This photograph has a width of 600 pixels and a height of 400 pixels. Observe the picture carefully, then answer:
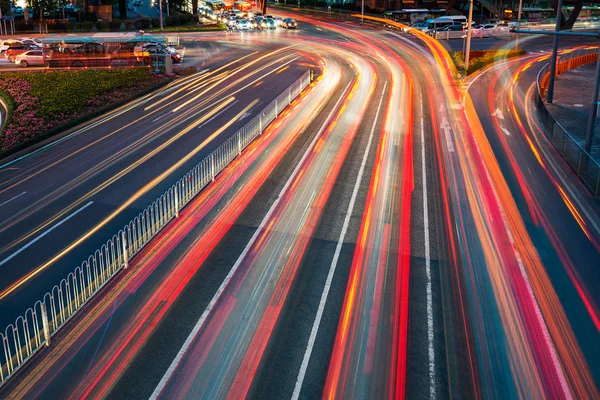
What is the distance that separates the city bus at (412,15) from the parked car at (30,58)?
48265 mm

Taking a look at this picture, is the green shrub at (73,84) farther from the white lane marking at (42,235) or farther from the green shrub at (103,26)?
the green shrub at (103,26)

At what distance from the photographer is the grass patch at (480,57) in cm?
4838

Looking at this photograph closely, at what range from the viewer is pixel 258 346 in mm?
12562

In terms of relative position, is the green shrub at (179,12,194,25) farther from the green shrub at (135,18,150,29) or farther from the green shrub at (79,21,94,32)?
the green shrub at (79,21,94,32)

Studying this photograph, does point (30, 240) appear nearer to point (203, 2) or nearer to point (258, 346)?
point (258, 346)

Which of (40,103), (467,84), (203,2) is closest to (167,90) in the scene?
(40,103)

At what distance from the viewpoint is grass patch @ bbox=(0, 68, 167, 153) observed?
98.8 feet

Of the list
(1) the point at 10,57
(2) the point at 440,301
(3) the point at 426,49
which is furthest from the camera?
(3) the point at 426,49

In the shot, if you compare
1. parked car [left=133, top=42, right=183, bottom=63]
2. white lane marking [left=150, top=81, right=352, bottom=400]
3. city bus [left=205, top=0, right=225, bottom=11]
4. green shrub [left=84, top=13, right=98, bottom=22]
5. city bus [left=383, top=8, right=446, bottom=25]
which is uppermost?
city bus [left=205, top=0, right=225, bottom=11]

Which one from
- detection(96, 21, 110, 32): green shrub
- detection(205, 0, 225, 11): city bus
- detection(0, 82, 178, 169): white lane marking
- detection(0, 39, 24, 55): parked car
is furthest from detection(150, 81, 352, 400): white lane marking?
detection(205, 0, 225, 11): city bus

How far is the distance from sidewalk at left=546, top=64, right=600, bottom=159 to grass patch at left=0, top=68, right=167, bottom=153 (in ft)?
83.8

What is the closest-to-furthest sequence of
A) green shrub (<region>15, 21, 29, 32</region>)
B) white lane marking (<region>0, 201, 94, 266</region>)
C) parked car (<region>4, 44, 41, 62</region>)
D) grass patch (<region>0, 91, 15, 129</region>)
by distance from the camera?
white lane marking (<region>0, 201, 94, 266</region>)
grass patch (<region>0, 91, 15, 129</region>)
parked car (<region>4, 44, 41, 62</region>)
green shrub (<region>15, 21, 29, 32</region>)

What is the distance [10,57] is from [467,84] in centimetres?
3717

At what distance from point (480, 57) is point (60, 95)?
35812 millimetres
